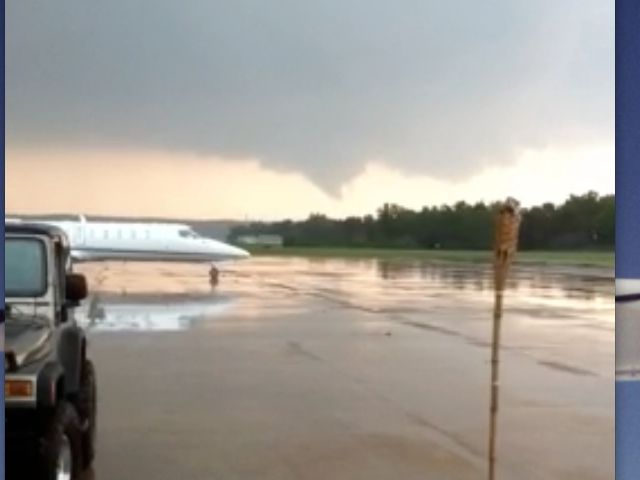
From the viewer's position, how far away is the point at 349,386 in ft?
28.0

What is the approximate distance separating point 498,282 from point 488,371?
5.40m

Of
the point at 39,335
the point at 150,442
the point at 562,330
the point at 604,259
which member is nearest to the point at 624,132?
the point at 604,259

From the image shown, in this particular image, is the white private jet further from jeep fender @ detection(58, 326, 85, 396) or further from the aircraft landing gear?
jeep fender @ detection(58, 326, 85, 396)

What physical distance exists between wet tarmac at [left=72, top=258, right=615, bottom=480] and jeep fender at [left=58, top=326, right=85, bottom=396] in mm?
492

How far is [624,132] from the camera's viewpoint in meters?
3.34

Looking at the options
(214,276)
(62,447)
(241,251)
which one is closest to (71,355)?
(62,447)

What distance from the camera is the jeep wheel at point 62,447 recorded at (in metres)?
4.41

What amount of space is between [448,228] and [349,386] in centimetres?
311

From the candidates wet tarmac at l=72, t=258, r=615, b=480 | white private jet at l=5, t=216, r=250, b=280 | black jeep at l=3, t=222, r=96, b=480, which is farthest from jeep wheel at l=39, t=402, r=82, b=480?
white private jet at l=5, t=216, r=250, b=280

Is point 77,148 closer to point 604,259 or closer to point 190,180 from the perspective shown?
point 190,180

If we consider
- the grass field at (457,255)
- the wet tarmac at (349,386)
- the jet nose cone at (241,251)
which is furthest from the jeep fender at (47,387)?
the jet nose cone at (241,251)

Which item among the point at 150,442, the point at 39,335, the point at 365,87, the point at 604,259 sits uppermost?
the point at 365,87

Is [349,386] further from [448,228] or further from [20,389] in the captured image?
[20,389]

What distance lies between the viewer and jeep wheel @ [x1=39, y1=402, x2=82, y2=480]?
14.5 ft
